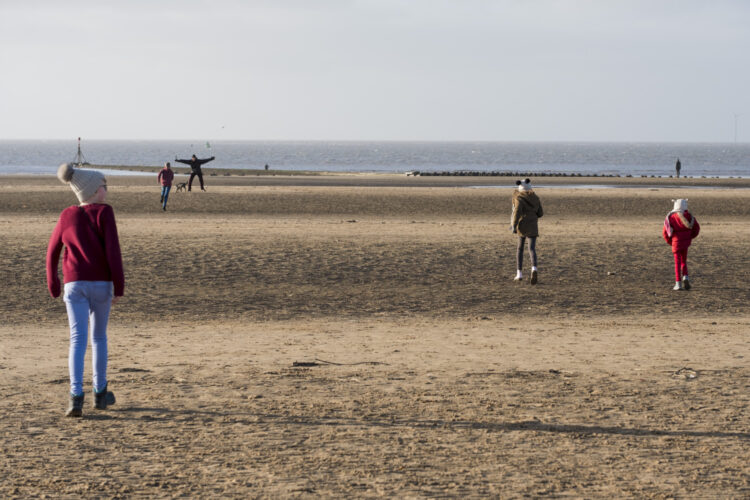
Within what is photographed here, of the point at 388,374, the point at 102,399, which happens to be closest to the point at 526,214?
the point at 388,374

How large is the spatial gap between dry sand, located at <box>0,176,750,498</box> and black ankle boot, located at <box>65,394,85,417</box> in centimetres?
6

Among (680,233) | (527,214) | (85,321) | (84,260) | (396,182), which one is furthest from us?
(396,182)

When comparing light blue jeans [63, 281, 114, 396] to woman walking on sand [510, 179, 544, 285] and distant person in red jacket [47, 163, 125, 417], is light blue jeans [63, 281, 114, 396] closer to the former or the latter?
distant person in red jacket [47, 163, 125, 417]

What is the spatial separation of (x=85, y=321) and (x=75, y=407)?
2.06 ft

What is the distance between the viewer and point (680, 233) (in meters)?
14.0

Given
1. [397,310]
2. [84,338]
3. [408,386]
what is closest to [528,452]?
[408,386]

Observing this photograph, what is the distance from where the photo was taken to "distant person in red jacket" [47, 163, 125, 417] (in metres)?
6.86

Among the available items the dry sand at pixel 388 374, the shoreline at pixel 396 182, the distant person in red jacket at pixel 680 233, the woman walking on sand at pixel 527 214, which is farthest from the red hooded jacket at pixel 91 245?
the shoreline at pixel 396 182

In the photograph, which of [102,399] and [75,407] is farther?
[102,399]

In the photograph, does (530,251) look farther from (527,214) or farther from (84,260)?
(84,260)

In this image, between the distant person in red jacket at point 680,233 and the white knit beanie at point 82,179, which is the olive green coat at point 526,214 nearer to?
the distant person in red jacket at point 680,233

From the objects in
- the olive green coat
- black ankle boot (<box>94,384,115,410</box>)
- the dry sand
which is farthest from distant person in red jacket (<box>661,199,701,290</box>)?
black ankle boot (<box>94,384,115,410</box>)

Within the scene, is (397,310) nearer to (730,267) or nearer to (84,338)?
(84,338)

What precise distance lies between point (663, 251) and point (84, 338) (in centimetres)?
1379
